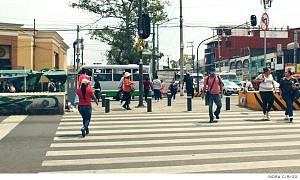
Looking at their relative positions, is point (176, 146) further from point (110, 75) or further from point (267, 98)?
point (110, 75)

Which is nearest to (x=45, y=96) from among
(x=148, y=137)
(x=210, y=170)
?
(x=148, y=137)

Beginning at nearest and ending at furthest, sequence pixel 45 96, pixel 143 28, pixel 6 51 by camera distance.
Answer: pixel 45 96
pixel 143 28
pixel 6 51

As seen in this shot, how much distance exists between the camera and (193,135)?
10.3m

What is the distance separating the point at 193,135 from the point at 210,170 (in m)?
3.89

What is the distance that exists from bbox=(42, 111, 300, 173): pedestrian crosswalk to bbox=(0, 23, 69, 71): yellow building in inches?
1600

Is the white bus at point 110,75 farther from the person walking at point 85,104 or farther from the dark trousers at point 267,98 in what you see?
the person walking at point 85,104

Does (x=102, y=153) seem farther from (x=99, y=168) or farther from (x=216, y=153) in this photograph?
(x=216, y=153)

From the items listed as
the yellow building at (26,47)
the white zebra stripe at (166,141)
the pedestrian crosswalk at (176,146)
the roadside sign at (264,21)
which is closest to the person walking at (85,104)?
the pedestrian crosswalk at (176,146)

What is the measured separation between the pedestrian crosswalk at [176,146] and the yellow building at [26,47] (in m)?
40.6

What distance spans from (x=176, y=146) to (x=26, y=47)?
50.9 m

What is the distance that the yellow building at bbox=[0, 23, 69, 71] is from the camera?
51438mm

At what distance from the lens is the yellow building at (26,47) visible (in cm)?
5144

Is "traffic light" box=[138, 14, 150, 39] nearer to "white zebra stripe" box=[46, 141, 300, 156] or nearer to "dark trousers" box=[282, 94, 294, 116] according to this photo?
"dark trousers" box=[282, 94, 294, 116]

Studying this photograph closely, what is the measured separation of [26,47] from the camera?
5634 cm
